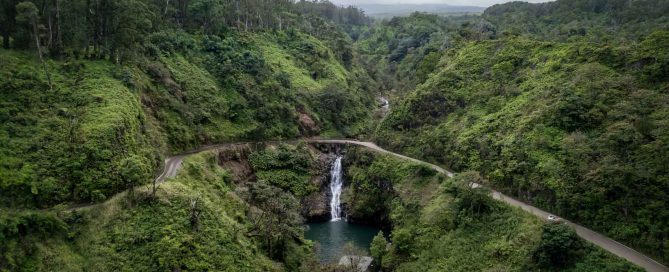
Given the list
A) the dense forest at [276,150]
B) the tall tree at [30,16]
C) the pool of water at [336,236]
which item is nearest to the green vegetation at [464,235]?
the dense forest at [276,150]

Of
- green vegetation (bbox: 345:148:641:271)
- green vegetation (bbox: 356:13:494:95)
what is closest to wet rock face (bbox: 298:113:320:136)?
green vegetation (bbox: 345:148:641:271)

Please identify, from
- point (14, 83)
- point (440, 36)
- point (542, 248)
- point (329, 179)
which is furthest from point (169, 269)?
point (440, 36)

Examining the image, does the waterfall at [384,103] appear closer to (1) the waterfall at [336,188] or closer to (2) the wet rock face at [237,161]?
(1) the waterfall at [336,188]

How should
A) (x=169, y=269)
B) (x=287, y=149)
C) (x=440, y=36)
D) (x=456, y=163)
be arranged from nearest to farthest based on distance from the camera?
(x=169, y=269) < (x=456, y=163) < (x=287, y=149) < (x=440, y=36)

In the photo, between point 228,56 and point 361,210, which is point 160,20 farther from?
point 361,210

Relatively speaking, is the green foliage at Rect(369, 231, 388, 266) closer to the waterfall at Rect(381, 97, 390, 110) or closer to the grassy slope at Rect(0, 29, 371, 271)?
the grassy slope at Rect(0, 29, 371, 271)

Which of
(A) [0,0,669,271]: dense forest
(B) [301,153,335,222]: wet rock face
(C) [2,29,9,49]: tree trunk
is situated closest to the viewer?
(A) [0,0,669,271]: dense forest

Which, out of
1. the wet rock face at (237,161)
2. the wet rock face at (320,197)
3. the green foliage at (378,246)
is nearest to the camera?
the green foliage at (378,246)
